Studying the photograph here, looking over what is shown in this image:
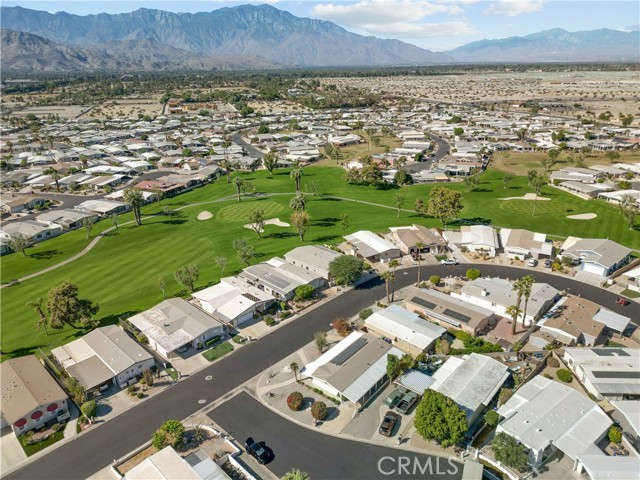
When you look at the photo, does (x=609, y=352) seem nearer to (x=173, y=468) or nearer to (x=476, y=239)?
(x=476, y=239)

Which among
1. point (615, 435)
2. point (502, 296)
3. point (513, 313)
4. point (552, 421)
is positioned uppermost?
point (513, 313)

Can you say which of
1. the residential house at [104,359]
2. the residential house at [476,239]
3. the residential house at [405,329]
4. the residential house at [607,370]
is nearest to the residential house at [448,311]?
the residential house at [405,329]

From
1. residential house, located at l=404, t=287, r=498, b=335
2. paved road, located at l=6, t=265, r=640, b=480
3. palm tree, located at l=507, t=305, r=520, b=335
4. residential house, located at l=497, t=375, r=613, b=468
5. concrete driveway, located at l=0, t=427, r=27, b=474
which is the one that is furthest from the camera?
residential house, located at l=404, t=287, r=498, b=335

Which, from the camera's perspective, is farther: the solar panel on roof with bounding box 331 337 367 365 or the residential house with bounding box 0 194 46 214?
the residential house with bounding box 0 194 46 214

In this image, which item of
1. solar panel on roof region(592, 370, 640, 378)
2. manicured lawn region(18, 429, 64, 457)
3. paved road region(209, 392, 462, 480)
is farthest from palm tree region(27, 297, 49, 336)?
solar panel on roof region(592, 370, 640, 378)

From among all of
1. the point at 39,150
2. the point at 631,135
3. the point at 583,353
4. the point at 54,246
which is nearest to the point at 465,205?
the point at 583,353

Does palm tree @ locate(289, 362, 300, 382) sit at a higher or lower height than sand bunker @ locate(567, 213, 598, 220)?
lower

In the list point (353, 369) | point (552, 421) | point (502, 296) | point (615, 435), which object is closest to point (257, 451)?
point (353, 369)

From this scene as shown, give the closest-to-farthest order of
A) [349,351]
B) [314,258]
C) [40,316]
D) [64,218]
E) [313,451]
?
[313,451], [349,351], [40,316], [314,258], [64,218]

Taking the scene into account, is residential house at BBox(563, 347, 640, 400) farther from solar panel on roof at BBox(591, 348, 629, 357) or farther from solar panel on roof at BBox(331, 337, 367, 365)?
solar panel on roof at BBox(331, 337, 367, 365)
